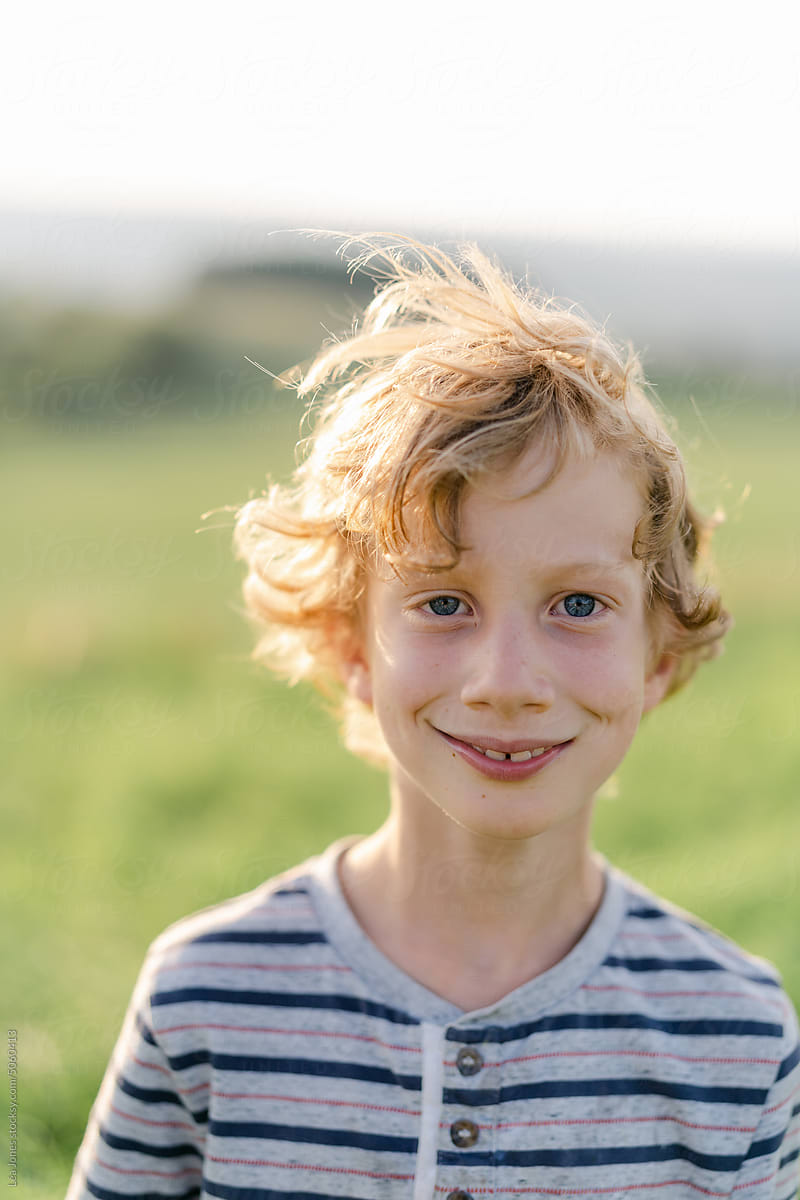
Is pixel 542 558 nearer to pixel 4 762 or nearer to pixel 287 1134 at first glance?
pixel 287 1134

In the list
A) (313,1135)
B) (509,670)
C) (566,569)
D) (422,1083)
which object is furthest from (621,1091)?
(566,569)

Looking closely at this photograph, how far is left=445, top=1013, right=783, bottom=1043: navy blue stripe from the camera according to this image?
150 centimetres

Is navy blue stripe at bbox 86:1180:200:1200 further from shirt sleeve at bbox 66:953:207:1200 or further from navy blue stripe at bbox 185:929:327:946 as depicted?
navy blue stripe at bbox 185:929:327:946

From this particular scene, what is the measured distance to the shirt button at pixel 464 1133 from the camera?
4.76ft

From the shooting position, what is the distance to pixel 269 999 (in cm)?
157

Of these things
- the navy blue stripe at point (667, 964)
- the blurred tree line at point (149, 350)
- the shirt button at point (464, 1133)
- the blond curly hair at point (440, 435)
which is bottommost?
the shirt button at point (464, 1133)

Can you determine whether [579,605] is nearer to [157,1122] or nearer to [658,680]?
[658,680]

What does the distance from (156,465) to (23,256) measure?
5428 millimetres

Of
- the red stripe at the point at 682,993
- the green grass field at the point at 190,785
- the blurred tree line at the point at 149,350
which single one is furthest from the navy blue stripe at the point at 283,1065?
the blurred tree line at the point at 149,350

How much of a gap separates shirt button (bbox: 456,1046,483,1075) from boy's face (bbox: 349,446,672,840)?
317 mm

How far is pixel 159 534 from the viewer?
794cm

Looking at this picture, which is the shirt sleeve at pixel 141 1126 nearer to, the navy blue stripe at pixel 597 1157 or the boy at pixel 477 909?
the boy at pixel 477 909

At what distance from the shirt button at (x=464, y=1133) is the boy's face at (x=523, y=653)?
0.40m

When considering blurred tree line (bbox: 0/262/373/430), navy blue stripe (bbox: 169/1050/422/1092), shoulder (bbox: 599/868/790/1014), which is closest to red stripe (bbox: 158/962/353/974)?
navy blue stripe (bbox: 169/1050/422/1092)
